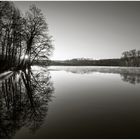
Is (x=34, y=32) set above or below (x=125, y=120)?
above

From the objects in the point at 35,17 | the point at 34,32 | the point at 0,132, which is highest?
the point at 35,17

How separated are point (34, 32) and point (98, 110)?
95.0 feet

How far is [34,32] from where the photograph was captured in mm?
31828

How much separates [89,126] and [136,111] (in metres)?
2.71

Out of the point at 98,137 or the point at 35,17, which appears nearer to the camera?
the point at 98,137

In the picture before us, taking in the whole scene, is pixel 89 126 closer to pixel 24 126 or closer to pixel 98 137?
pixel 98 137

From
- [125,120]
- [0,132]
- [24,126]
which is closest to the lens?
[0,132]

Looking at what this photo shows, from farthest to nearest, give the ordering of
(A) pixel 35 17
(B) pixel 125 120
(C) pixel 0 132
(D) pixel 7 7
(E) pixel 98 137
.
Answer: (A) pixel 35 17 < (D) pixel 7 7 < (B) pixel 125 120 < (C) pixel 0 132 < (E) pixel 98 137

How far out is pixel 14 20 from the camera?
83.7ft

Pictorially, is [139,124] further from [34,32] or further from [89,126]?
[34,32]

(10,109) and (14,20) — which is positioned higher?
(14,20)

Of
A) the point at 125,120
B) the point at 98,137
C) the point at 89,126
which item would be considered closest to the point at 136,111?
the point at 125,120

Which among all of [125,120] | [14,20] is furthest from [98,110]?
[14,20]

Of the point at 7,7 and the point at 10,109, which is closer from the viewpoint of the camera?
the point at 10,109
